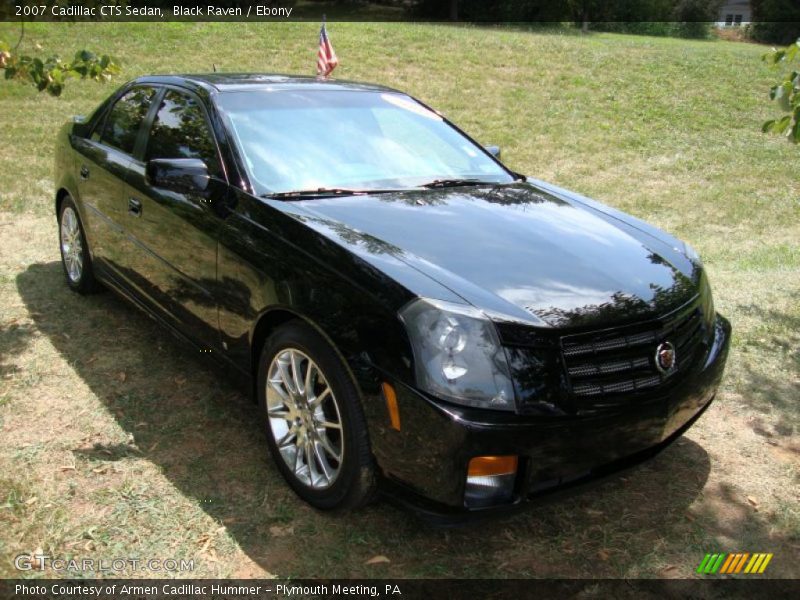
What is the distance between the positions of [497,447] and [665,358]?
81cm

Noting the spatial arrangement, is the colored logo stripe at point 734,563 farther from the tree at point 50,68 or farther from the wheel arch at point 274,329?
the tree at point 50,68

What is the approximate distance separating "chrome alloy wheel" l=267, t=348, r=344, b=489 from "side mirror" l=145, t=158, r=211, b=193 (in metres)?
0.96

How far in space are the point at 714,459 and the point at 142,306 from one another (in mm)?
3220

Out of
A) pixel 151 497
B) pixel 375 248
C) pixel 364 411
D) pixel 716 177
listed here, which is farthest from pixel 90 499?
pixel 716 177

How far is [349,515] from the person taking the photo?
3.00m

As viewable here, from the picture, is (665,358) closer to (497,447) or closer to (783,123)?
(497,447)

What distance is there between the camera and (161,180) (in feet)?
11.4

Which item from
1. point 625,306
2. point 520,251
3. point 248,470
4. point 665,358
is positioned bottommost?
point 248,470

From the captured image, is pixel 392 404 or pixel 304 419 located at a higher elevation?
pixel 392 404

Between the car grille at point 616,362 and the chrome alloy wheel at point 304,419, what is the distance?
0.89 metres

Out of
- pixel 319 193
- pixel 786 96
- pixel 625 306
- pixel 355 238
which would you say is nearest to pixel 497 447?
pixel 625 306

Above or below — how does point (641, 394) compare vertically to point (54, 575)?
above

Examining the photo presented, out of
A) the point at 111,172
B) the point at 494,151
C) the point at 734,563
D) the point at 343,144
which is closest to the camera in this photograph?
the point at 734,563

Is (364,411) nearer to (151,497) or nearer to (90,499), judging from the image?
(151,497)
